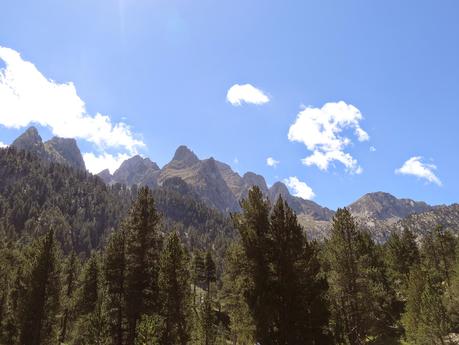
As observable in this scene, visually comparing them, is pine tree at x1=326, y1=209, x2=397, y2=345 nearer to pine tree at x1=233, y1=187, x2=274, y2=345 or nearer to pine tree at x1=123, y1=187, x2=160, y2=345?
pine tree at x1=233, y1=187, x2=274, y2=345

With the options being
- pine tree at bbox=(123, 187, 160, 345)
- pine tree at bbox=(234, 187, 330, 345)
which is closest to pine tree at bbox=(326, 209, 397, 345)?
pine tree at bbox=(234, 187, 330, 345)

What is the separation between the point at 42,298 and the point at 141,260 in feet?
36.9

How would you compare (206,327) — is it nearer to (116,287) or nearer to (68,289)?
(116,287)

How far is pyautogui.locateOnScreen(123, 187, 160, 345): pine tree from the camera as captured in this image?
96.9 ft

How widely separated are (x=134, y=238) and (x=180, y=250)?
3989 millimetres

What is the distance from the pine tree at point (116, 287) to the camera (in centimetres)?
3025

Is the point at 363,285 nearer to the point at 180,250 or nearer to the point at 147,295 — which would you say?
the point at 180,250

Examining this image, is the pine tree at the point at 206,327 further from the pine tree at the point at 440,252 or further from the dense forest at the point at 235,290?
the pine tree at the point at 440,252

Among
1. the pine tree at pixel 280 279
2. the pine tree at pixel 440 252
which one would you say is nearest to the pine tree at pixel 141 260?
the pine tree at pixel 280 279

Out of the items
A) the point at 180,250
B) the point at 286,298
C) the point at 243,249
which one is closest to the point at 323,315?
the point at 286,298

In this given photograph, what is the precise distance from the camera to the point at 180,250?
32.4 m

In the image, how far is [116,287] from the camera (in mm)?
32062

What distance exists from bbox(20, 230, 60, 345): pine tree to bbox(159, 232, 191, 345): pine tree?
12090 millimetres

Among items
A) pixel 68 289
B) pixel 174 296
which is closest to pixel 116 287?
pixel 174 296
